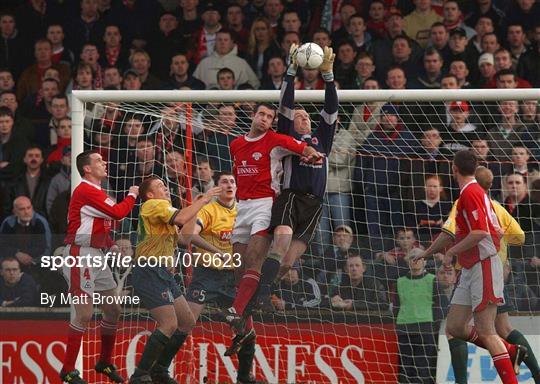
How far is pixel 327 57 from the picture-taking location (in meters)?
11.8

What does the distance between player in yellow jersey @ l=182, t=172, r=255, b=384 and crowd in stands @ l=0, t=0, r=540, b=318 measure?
0.47 metres

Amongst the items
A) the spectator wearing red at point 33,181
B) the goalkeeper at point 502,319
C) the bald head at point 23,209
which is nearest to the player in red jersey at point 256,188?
the goalkeeper at point 502,319

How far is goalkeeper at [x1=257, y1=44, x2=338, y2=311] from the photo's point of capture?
1184 centimetres

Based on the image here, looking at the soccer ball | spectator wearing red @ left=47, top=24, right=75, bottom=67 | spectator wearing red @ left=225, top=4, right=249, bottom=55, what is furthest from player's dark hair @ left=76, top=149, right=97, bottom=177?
spectator wearing red @ left=47, top=24, right=75, bottom=67

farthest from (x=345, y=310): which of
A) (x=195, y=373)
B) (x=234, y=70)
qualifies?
(x=234, y=70)

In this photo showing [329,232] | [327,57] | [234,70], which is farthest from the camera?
[234,70]

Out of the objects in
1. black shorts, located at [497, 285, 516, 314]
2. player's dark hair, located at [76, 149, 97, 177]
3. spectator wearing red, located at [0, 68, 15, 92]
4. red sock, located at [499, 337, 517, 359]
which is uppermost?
spectator wearing red, located at [0, 68, 15, 92]

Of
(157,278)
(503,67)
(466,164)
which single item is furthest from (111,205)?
(503,67)

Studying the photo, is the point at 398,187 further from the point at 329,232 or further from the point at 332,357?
the point at 332,357

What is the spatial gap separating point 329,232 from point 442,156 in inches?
56.1

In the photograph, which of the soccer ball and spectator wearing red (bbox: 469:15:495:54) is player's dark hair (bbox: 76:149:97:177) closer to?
the soccer ball

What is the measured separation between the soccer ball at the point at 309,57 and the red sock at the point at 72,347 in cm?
273

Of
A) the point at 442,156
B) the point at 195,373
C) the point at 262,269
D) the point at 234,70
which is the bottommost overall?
the point at 195,373

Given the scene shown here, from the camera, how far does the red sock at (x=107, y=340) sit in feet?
40.4
